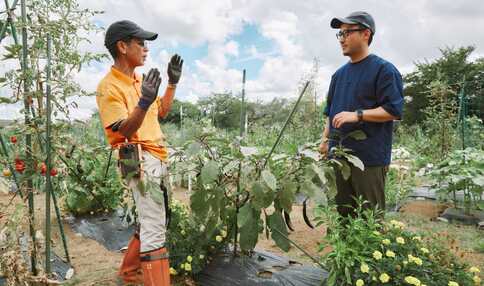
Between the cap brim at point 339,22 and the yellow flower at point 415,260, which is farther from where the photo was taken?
the cap brim at point 339,22

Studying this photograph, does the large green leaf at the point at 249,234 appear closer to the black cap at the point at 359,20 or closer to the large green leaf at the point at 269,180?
the large green leaf at the point at 269,180

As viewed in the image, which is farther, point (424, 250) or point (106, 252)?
point (106, 252)

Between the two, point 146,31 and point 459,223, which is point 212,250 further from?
point 459,223

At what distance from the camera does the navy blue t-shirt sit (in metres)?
2.10

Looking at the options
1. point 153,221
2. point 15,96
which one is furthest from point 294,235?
point 15,96

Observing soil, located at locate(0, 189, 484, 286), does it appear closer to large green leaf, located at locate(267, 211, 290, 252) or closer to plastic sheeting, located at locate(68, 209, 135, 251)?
plastic sheeting, located at locate(68, 209, 135, 251)

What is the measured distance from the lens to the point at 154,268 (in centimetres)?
198

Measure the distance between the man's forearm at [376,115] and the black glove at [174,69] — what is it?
109cm

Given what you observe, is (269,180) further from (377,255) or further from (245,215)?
(377,255)

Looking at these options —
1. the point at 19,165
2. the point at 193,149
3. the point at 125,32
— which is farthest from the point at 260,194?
the point at 19,165

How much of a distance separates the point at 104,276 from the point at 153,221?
2.96 feet

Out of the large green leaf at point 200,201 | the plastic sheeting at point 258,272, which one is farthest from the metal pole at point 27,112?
the plastic sheeting at point 258,272

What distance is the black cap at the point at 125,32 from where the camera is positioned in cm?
196

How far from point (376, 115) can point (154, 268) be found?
140cm
